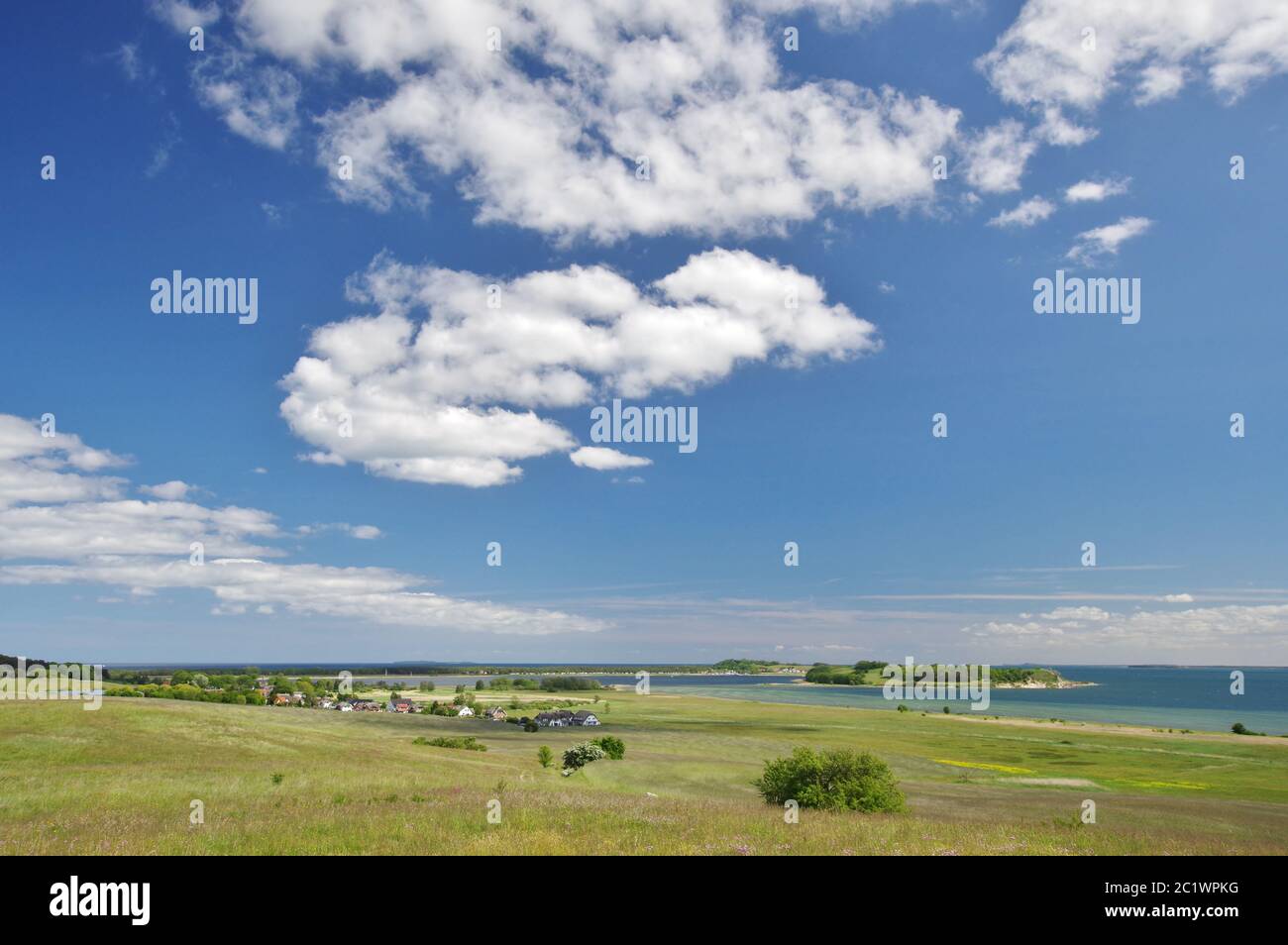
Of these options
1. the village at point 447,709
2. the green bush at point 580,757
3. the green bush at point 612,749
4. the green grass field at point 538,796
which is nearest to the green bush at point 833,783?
the green grass field at point 538,796

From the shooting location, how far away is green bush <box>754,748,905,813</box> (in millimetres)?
28953

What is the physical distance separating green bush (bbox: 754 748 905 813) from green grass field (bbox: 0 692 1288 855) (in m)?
2.92

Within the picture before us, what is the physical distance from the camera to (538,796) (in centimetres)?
2583

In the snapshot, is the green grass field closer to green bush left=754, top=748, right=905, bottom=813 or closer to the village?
green bush left=754, top=748, right=905, bottom=813

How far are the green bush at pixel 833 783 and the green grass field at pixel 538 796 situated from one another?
292 centimetres

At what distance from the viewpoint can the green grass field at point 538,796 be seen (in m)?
16.6

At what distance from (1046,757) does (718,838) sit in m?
95.8
